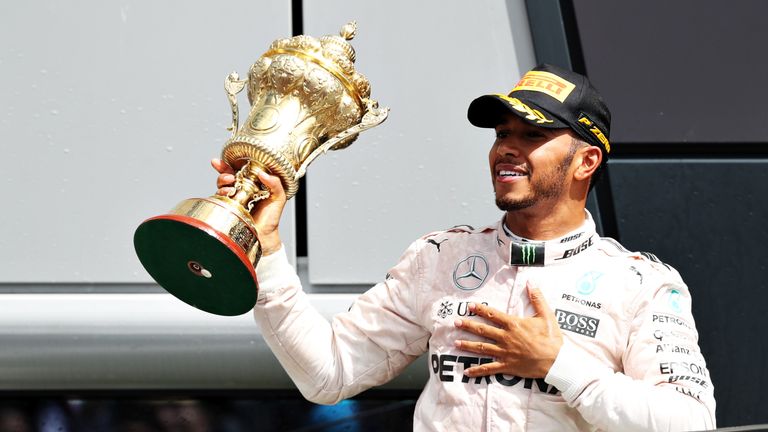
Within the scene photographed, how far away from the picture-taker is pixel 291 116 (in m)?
1.91

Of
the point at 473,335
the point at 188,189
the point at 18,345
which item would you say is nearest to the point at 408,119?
the point at 188,189

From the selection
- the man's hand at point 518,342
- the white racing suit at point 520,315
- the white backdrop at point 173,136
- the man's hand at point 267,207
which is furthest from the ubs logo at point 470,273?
the white backdrop at point 173,136

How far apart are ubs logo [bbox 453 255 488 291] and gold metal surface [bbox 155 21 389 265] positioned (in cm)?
33

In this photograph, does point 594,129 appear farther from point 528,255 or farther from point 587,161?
point 528,255

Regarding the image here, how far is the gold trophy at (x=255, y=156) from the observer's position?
5.63 feet

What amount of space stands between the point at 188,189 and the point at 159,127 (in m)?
0.17

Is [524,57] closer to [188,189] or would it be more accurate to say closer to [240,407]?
[188,189]

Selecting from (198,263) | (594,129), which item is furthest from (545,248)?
(198,263)

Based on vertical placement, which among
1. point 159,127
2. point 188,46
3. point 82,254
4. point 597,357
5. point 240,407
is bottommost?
point 240,407

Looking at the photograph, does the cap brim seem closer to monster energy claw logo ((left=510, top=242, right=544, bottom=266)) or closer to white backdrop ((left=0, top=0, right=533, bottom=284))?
monster energy claw logo ((left=510, top=242, right=544, bottom=266))

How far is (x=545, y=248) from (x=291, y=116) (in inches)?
21.3

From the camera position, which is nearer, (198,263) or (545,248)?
(198,263)

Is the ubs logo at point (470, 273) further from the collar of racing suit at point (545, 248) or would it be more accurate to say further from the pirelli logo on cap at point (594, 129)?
the pirelli logo on cap at point (594, 129)

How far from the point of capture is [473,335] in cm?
184
